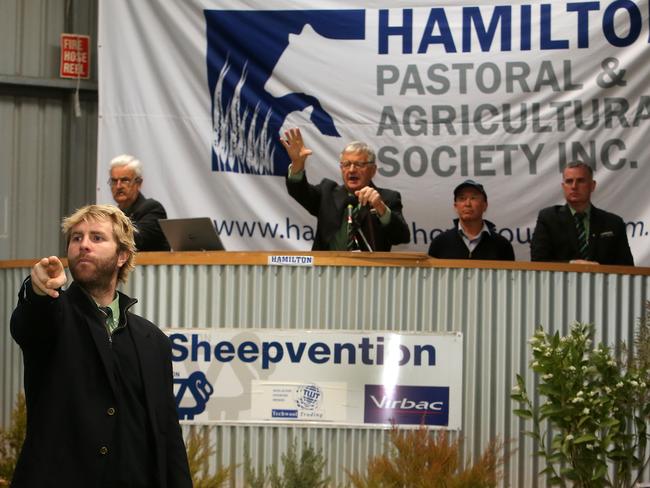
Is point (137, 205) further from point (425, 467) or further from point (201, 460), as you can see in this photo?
point (425, 467)

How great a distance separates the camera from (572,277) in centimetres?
674

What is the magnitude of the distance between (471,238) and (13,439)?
2924mm

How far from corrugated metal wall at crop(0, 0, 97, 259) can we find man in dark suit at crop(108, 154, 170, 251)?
214 centimetres

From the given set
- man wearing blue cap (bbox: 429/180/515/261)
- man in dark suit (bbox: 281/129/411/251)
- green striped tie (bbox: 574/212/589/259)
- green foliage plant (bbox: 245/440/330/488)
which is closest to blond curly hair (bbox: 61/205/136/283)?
green foliage plant (bbox: 245/440/330/488)

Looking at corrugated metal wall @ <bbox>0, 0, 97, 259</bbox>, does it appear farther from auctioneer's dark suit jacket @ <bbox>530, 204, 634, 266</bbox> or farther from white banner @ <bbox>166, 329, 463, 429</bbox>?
auctioneer's dark suit jacket @ <bbox>530, 204, 634, 266</bbox>

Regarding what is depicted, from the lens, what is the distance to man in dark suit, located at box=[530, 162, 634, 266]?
24.7 ft

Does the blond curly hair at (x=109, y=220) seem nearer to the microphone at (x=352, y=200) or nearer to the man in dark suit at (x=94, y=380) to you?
the man in dark suit at (x=94, y=380)

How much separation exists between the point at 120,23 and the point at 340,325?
3.64 meters

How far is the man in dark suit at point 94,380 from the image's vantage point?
371cm

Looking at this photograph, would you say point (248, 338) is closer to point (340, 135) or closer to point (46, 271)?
point (340, 135)

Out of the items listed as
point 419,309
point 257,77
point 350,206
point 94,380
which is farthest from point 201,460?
point 257,77

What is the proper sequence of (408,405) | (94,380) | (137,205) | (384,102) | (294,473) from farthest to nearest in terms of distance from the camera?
(384,102) < (137,205) < (408,405) < (294,473) < (94,380)

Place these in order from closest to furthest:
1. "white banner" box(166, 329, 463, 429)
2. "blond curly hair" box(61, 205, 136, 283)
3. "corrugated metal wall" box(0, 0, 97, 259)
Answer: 1. "blond curly hair" box(61, 205, 136, 283)
2. "white banner" box(166, 329, 463, 429)
3. "corrugated metal wall" box(0, 0, 97, 259)

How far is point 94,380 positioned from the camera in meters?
3.84
